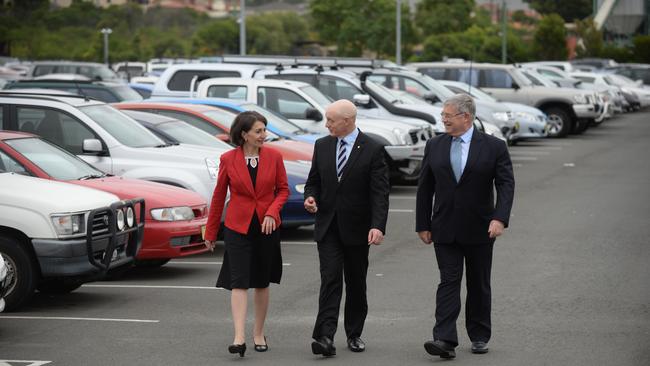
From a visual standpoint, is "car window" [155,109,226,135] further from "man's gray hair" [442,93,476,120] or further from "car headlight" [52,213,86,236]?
"man's gray hair" [442,93,476,120]

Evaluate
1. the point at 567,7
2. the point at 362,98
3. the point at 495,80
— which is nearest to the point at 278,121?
the point at 362,98

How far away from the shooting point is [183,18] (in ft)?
563

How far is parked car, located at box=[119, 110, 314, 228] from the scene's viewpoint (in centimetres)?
1449

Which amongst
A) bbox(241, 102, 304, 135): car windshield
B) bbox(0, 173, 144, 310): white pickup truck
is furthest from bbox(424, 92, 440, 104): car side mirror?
bbox(0, 173, 144, 310): white pickup truck

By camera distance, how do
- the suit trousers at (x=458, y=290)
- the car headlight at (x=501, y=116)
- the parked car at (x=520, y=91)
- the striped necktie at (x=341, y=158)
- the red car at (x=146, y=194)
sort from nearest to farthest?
the suit trousers at (x=458, y=290) → the striped necktie at (x=341, y=158) → the red car at (x=146, y=194) → the car headlight at (x=501, y=116) → the parked car at (x=520, y=91)

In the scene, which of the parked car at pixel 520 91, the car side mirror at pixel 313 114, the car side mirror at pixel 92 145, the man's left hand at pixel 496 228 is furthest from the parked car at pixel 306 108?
the parked car at pixel 520 91

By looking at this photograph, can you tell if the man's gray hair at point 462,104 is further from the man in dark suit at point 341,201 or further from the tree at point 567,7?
the tree at point 567,7

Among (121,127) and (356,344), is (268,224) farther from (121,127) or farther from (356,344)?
(121,127)

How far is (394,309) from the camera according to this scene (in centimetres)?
1023

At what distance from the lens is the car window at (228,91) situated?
790 inches

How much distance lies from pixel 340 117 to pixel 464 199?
0.98 metres

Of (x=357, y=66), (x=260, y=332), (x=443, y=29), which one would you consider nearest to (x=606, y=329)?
(x=260, y=332)

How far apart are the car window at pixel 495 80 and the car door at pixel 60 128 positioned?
2168cm

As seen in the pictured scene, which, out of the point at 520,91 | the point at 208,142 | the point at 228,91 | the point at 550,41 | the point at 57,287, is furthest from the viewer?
the point at 550,41
